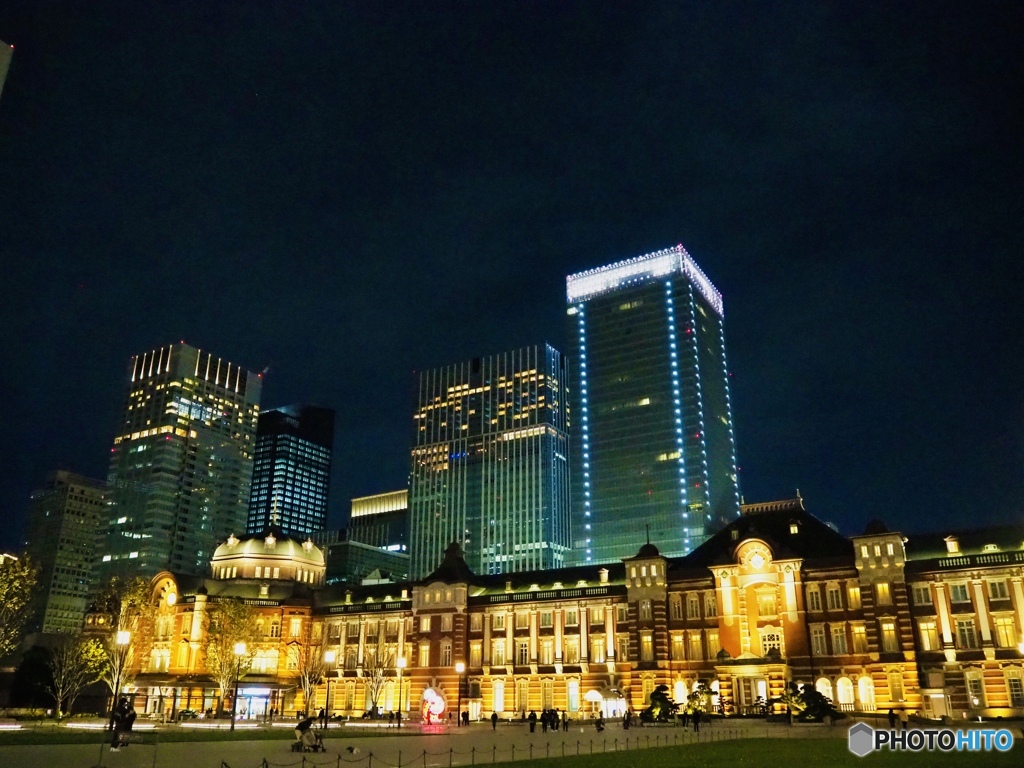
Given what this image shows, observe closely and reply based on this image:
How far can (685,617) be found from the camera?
79.7 meters

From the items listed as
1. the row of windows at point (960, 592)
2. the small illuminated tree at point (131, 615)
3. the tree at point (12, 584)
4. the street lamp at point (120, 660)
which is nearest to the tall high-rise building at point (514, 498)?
the small illuminated tree at point (131, 615)

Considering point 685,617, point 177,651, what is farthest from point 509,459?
point 685,617

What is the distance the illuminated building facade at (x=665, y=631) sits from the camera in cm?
6875

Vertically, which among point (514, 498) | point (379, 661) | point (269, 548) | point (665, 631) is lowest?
point (379, 661)

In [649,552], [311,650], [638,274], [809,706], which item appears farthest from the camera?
[638,274]

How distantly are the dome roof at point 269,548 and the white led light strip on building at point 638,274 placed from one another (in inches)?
3496

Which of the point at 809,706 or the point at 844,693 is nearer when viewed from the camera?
the point at 809,706

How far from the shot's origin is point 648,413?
171250mm

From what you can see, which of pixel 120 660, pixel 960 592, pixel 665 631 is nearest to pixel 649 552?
pixel 665 631

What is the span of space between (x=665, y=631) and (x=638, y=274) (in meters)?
111

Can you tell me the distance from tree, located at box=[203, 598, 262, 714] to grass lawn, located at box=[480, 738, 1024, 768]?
46868 millimetres

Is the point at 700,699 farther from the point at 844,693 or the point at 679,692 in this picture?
the point at 844,693

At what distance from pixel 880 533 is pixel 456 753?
156 ft

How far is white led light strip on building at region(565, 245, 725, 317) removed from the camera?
177375 millimetres
